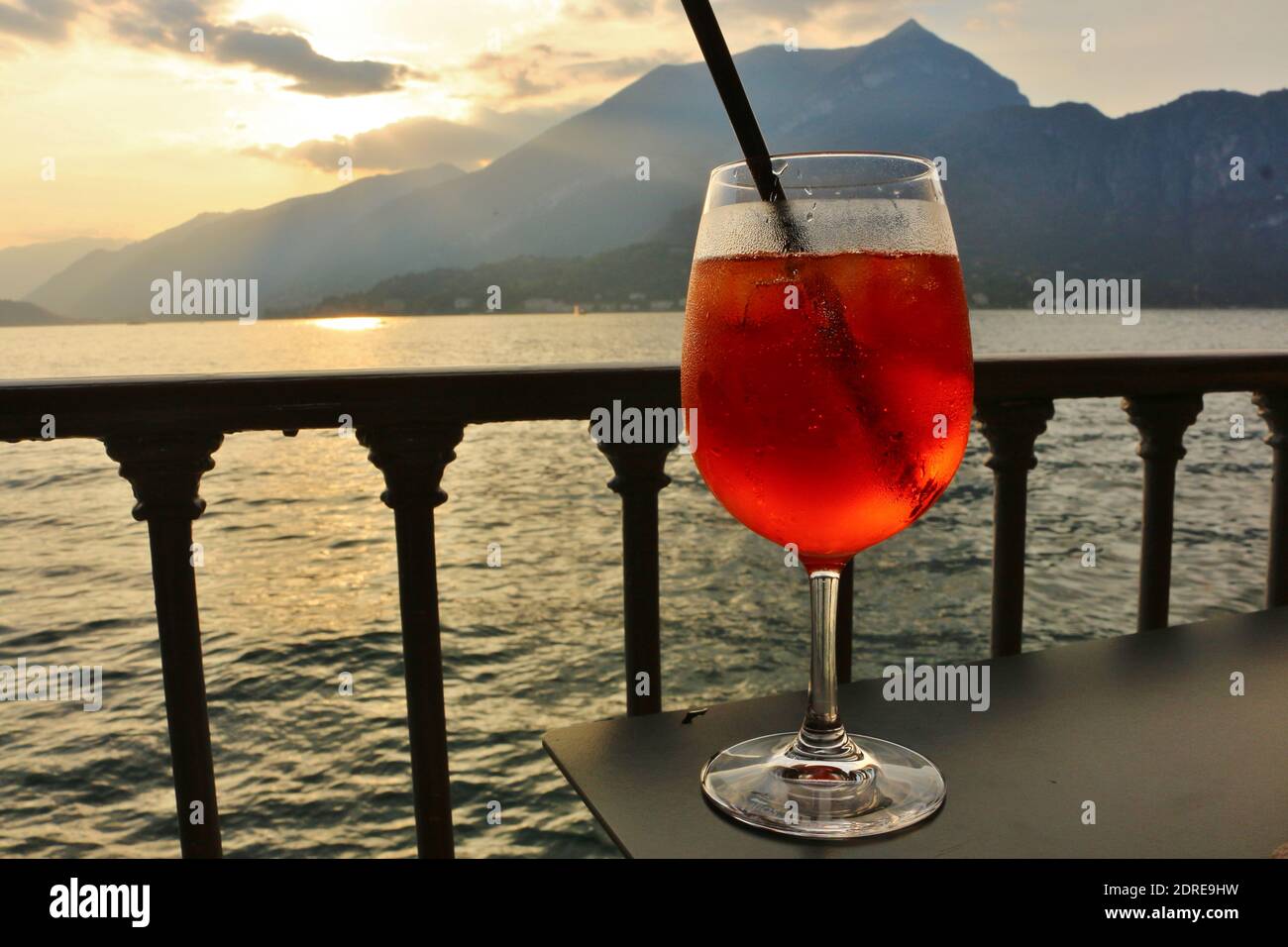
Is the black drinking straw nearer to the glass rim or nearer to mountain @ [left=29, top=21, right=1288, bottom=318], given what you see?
the glass rim

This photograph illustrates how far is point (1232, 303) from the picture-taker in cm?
6600

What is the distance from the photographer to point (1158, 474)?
2.10 m

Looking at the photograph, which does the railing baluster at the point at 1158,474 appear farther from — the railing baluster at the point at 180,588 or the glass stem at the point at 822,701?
the railing baluster at the point at 180,588

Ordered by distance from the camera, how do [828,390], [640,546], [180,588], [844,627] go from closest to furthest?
[828,390] < [180,588] < [640,546] < [844,627]

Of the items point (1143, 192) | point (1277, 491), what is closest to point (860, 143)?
point (1143, 192)

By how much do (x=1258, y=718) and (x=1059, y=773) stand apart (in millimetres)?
245

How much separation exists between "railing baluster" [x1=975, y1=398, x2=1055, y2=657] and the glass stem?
48.9 inches

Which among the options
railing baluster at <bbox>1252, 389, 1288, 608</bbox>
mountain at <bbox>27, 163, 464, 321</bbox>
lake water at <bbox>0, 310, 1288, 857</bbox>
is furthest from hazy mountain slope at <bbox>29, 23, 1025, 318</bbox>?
railing baluster at <bbox>1252, 389, 1288, 608</bbox>

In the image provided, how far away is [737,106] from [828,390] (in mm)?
233

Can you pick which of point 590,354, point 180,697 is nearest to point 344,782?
point 180,697

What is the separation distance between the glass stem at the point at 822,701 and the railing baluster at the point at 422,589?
93 centimetres

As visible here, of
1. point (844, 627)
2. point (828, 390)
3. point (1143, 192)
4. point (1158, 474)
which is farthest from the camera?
point (1143, 192)

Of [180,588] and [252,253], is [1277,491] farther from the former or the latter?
[252,253]
